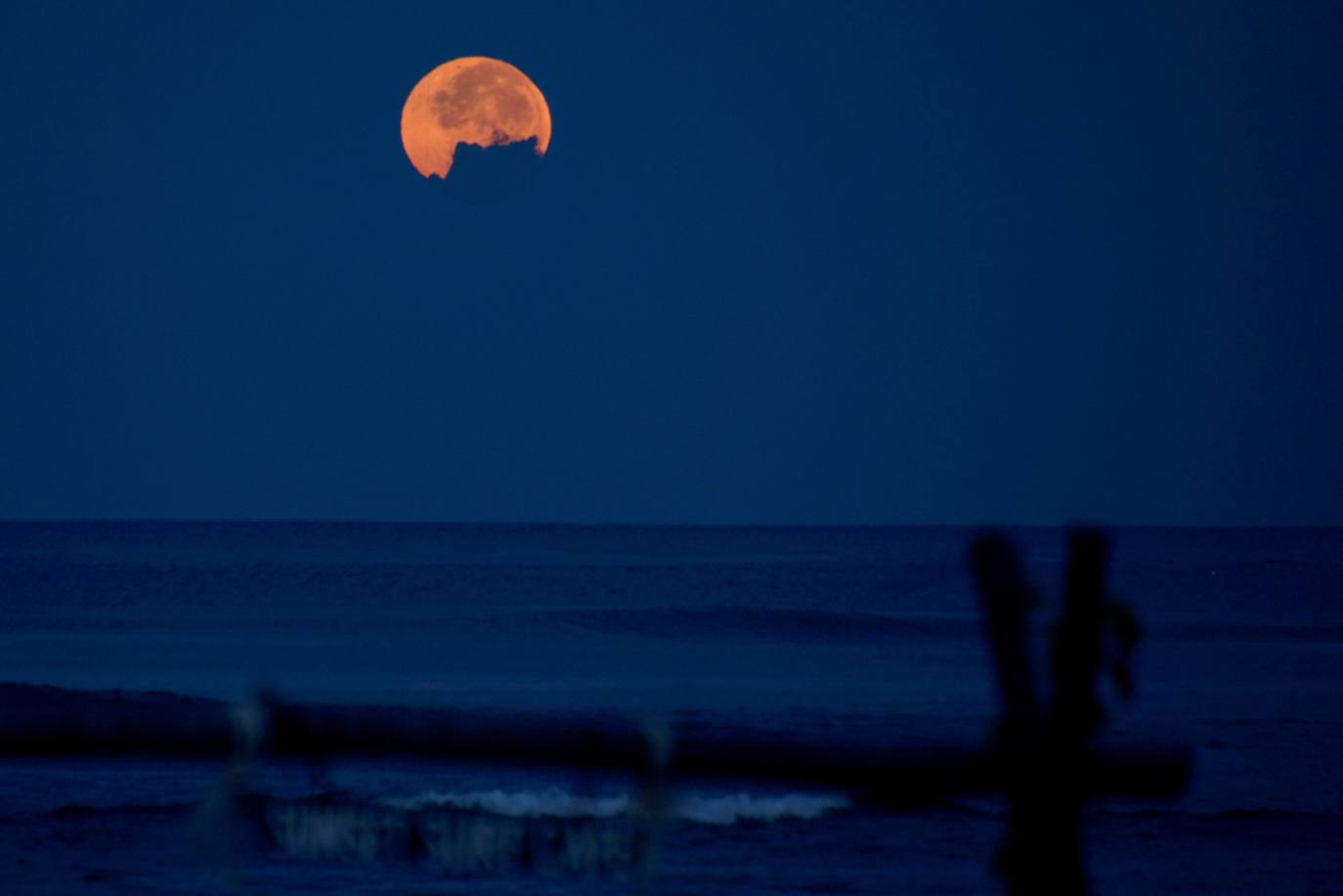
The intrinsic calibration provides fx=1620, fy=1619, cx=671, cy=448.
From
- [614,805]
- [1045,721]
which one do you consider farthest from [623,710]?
[1045,721]

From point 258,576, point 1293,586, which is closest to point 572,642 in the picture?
point 258,576

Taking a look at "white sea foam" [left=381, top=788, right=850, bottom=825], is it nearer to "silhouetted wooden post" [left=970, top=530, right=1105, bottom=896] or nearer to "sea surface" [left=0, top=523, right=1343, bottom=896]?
"sea surface" [left=0, top=523, right=1343, bottom=896]

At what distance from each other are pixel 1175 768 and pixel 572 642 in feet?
101

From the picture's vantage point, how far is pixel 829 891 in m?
10.0

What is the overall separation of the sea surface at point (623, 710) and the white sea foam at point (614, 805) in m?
0.03

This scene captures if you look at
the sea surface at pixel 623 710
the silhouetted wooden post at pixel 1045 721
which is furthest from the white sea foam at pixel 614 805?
the silhouetted wooden post at pixel 1045 721

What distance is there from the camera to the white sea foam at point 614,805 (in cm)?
1189

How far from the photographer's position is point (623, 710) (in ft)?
67.9

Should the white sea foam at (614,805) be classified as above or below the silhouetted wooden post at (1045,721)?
above

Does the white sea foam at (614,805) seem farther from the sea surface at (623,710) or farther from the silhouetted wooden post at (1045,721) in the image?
the silhouetted wooden post at (1045,721)

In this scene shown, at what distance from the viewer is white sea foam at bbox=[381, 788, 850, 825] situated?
11891mm

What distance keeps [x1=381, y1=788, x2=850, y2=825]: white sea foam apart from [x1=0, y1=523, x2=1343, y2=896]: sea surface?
1.3 inches

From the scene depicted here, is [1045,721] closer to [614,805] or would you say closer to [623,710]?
[614,805]

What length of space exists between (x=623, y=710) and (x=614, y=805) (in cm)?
850
